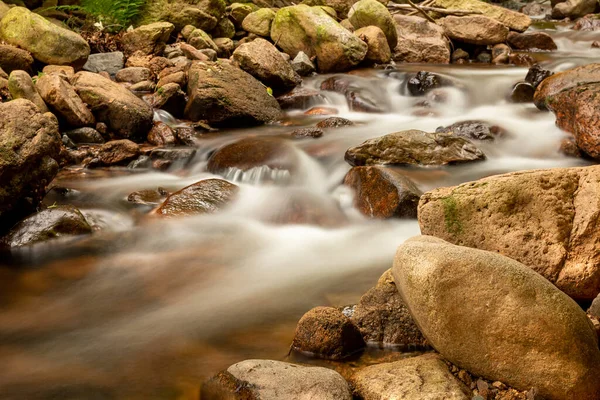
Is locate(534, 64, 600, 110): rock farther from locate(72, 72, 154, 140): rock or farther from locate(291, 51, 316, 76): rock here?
locate(72, 72, 154, 140): rock

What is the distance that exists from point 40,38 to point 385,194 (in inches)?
276

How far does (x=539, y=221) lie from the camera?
11.3ft

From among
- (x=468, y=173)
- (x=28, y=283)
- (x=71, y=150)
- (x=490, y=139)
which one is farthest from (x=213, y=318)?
(x=490, y=139)

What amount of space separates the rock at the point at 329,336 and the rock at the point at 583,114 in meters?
4.67

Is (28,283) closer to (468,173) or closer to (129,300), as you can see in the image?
(129,300)

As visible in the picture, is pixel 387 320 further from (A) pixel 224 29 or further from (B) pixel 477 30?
(B) pixel 477 30

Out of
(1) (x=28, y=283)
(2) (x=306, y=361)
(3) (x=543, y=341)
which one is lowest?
(1) (x=28, y=283)

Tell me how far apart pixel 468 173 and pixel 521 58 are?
7649 mm

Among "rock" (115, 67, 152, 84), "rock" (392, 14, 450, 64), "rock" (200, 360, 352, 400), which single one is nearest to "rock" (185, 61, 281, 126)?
"rock" (115, 67, 152, 84)

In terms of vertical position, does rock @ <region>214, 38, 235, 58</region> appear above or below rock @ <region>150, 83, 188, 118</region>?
above

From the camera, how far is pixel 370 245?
5312 mm

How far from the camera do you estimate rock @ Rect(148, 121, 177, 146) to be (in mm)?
8422

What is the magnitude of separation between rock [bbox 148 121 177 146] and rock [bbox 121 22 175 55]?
10.9 ft

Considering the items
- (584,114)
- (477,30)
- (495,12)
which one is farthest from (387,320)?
(495,12)
